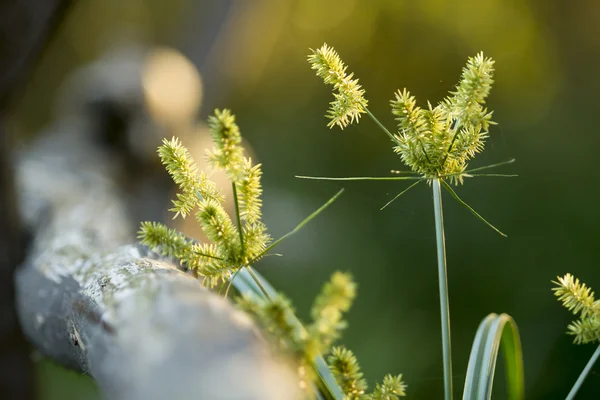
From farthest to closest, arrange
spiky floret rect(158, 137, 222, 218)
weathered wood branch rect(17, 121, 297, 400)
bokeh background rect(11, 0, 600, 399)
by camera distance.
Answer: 1. bokeh background rect(11, 0, 600, 399)
2. spiky floret rect(158, 137, 222, 218)
3. weathered wood branch rect(17, 121, 297, 400)

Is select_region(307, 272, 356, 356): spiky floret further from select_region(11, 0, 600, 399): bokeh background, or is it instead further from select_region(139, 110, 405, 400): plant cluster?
select_region(11, 0, 600, 399): bokeh background

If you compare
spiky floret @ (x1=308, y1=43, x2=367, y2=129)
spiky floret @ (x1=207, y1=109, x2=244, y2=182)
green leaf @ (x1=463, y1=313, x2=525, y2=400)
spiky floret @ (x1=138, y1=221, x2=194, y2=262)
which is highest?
spiky floret @ (x1=308, y1=43, x2=367, y2=129)

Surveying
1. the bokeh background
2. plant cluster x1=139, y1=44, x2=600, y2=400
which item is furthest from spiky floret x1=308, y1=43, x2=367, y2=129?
the bokeh background

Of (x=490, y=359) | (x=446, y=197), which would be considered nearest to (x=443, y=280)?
(x=490, y=359)

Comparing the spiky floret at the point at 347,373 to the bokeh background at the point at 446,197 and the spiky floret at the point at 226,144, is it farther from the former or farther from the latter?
the bokeh background at the point at 446,197

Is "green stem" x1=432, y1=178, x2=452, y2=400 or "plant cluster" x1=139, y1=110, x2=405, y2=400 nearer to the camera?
"plant cluster" x1=139, y1=110, x2=405, y2=400
